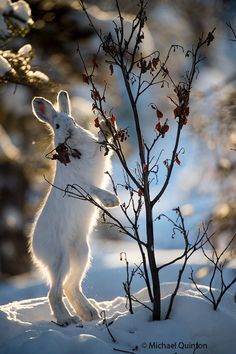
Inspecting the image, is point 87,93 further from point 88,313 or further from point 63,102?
point 88,313

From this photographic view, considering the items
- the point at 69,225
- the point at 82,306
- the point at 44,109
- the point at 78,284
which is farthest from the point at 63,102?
the point at 82,306

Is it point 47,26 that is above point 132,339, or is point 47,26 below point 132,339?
above

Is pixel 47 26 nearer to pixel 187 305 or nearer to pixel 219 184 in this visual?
pixel 219 184

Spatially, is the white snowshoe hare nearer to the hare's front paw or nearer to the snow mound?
the hare's front paw

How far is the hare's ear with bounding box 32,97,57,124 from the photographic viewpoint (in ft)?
14.1

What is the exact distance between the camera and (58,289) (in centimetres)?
395

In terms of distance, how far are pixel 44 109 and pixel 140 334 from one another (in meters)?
1.90

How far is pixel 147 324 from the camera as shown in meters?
3.40

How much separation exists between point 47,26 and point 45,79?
2.42m

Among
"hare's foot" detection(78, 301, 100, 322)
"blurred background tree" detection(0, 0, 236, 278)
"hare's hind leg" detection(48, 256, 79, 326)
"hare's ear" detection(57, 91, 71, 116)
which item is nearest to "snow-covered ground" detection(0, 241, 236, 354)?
"hare's hind leg" detection(48, 256, 79, 326)

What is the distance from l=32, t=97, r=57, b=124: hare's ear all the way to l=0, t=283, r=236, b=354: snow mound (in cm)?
151

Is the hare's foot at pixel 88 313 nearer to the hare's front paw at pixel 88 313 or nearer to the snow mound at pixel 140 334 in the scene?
the hare's front paw at pixel 88 313

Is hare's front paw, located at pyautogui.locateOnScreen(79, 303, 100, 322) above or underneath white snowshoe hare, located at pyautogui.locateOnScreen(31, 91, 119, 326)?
underneath

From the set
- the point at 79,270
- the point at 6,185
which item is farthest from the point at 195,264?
the point at 6,185
